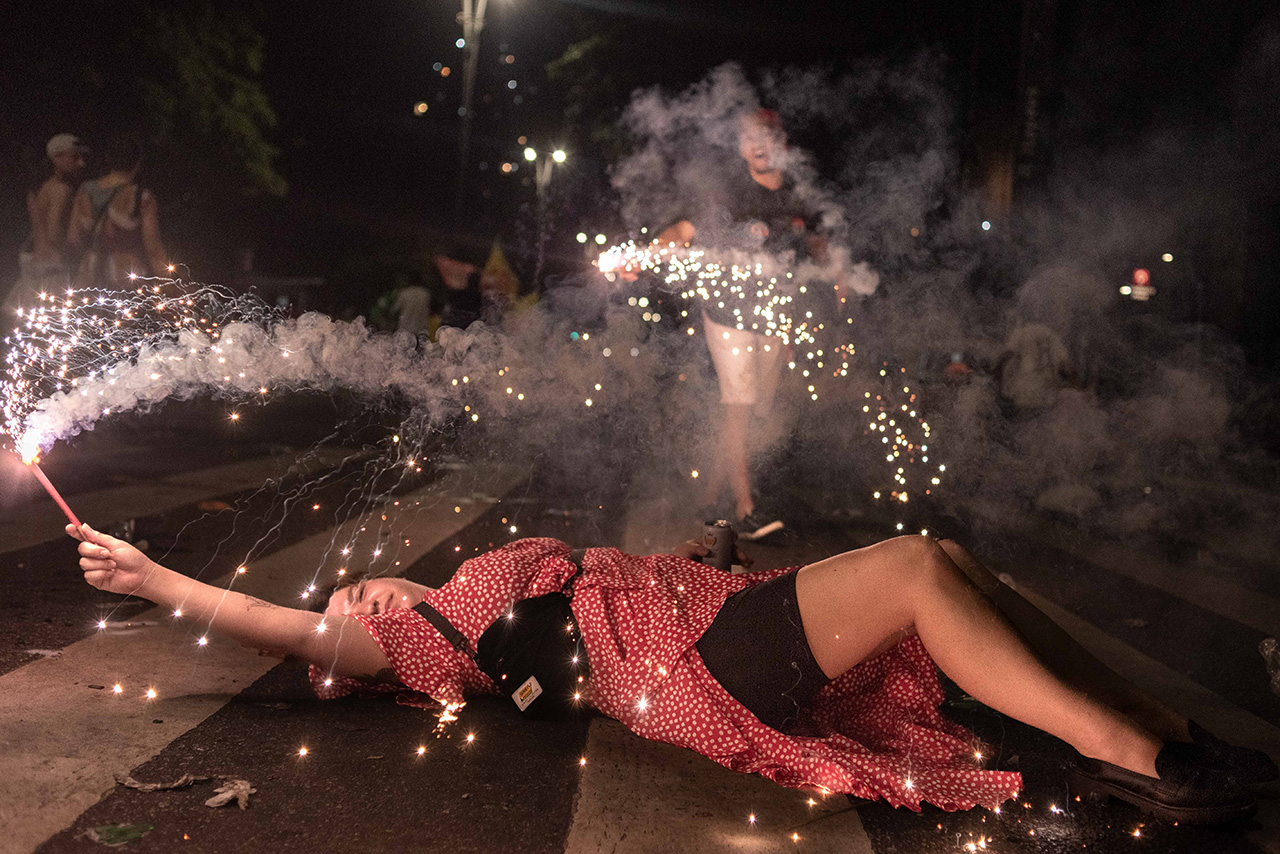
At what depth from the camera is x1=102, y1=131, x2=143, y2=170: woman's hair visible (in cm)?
1036

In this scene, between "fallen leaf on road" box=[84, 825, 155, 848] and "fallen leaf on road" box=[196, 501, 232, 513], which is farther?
"fallen leaf on road" box=[196, 501, 232, 513]

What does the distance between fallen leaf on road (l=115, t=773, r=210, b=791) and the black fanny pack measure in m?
0.72

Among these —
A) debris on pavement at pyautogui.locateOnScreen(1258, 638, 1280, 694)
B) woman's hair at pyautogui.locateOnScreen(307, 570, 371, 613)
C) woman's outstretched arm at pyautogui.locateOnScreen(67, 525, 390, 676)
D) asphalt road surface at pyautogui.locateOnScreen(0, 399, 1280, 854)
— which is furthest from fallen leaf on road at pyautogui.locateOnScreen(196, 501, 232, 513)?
debris on pavement at pyautogui.locateOnScreen(1258, 638, 1280, 694)

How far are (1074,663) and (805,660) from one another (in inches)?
29.0

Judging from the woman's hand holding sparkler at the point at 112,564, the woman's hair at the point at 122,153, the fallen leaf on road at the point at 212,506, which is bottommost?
the fallen leaf on road at the point at 212,506

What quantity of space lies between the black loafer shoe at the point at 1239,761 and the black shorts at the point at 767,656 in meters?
0.95

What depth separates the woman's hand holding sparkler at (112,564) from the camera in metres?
2.71

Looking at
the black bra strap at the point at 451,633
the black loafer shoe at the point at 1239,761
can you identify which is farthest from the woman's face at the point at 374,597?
the black loafer shoe at the point at 1239,761

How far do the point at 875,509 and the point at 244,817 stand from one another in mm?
5348

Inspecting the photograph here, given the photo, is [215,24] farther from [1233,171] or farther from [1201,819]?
[1201,819]

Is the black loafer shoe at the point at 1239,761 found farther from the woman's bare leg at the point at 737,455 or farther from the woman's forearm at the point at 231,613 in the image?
the woman's bare leg at the point at 737,455

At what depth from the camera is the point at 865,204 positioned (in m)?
6.98

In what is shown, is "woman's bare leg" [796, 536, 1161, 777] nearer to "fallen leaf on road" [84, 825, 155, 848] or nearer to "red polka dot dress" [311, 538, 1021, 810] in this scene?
Result: "red polka dot dress" [311, 538, 1021, 810]

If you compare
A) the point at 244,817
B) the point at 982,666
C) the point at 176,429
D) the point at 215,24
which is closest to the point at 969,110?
the point at 176,429
